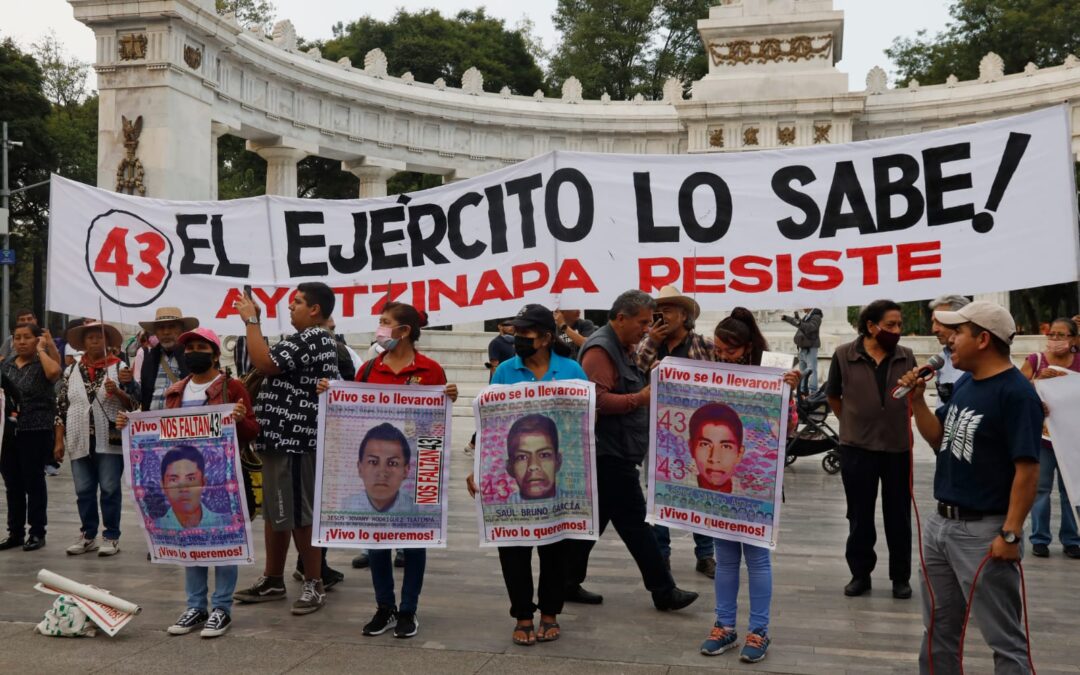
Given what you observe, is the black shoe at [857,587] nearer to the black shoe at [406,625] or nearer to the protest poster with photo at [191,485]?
the black shoe at [406,625]

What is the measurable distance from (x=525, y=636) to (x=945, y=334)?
3.06 m

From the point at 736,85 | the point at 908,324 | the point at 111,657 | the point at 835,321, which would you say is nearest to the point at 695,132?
the point at 736,85

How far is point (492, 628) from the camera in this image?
271 inches

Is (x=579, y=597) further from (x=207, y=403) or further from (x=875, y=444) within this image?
(x=207, y=403)

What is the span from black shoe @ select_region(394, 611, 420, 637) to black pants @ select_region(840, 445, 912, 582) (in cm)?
318

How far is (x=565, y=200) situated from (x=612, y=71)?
2075 inches

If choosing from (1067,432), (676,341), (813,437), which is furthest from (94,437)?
(813,437)

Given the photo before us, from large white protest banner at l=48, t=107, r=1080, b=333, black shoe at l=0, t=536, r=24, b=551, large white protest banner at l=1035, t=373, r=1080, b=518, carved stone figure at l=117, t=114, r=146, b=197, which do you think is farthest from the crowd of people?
carved stone figure at l=117, t=114, r=146, b=197

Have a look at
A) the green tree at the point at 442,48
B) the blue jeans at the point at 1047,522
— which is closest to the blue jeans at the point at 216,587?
the blue jeans at the point at 1047,522

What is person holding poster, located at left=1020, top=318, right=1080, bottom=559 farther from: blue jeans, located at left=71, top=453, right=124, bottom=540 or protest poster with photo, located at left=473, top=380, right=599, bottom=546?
blue jeans, located at left=71, top=453, right=124, bottom=540

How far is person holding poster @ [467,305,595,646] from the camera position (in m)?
6.62

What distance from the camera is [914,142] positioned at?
802 centimetres

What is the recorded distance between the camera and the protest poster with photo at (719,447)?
6488 mm

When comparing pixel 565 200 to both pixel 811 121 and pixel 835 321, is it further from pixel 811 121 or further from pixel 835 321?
pixel 811 121
